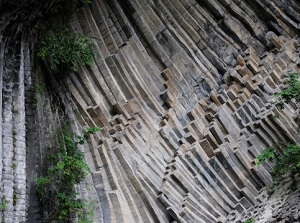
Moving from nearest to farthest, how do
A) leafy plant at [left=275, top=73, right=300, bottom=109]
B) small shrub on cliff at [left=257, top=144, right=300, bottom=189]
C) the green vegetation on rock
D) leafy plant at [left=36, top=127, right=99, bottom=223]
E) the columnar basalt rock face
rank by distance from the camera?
leafy plant at [left=36, top=127, right=99, bottom=223], the columnar basalt rock face, small shrub on cliff at [left=257, top=144, right=300, bottom=189], leafy plant at [left=275, top=73, right=300, bottom=109], the green vegetation on rock

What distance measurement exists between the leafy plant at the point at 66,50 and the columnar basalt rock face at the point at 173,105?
11.3 inches

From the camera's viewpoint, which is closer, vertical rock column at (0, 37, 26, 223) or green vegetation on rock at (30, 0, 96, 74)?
vertical rock column at (0, 37, 26, 223)

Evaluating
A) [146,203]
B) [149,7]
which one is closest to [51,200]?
[146,203]

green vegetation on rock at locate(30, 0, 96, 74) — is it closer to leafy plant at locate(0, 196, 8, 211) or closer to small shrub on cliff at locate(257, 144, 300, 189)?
leafy plant at locate(0, 196, 8, 211)

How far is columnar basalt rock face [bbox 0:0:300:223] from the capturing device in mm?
11633

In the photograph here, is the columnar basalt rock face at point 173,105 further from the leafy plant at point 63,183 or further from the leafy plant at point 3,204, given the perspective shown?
the leafy plant at point 63,183

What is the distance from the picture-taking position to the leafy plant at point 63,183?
35.8 feet

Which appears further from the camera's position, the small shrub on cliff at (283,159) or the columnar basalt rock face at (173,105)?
the small shrub on cliff at (283,159)

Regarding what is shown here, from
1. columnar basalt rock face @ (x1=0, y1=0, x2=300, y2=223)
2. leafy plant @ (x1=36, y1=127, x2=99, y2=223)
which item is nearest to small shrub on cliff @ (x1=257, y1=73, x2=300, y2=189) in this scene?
columnar basalt rock face @ (x1=0, y1=0, x2=300, y2=223)

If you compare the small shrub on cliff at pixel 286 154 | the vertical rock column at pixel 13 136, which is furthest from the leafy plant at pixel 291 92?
the vertical rock column at pixel 13 136

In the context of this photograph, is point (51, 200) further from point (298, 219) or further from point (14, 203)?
point (298, 219)

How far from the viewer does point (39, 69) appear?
12.5 metres

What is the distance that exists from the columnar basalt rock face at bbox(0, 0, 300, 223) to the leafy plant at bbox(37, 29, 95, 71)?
288 mm

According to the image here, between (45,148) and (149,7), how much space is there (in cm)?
428
